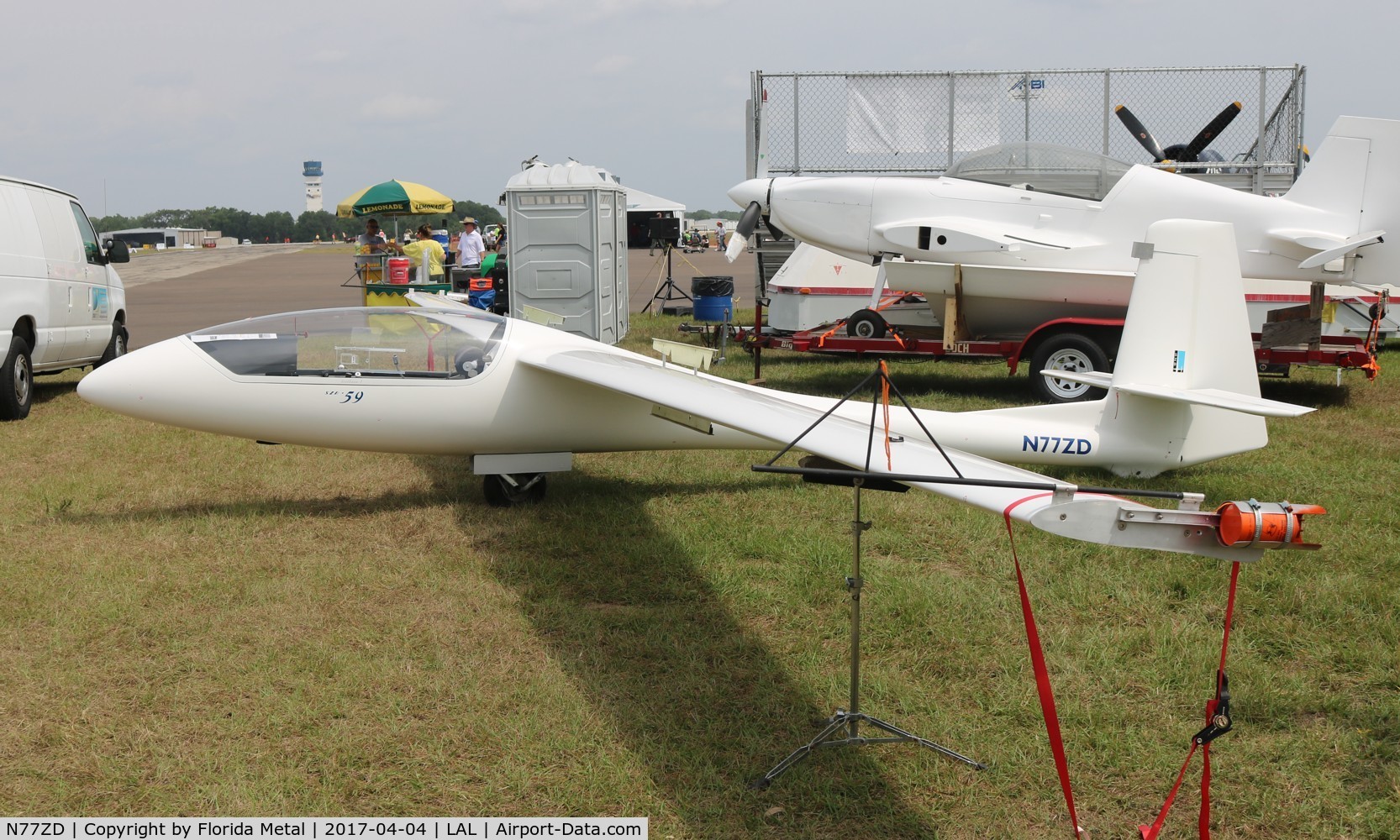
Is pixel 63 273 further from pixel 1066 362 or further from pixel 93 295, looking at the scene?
pixel 1066 362

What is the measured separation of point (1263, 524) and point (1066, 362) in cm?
884

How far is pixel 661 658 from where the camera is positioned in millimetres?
4984

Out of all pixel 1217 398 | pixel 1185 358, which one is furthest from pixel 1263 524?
pixel 1185 358

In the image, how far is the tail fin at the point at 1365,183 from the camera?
10.4 metres

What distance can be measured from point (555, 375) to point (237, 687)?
118 inches

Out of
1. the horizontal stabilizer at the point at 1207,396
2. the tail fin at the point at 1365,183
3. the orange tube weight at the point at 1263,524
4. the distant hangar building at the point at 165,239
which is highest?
the distant hangar building at the point at 165,239

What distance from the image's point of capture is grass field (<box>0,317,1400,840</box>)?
3807 millimetres

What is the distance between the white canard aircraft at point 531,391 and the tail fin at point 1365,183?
483 centimetres

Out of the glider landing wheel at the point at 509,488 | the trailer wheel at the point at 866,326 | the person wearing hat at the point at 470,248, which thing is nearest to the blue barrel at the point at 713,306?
the trailer wheel at the point at 866,326

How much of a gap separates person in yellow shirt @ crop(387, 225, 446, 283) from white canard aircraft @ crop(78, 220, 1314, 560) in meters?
11.2

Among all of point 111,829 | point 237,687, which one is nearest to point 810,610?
point 237,687

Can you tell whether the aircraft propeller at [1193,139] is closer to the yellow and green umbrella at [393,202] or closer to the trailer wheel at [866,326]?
the trailer wheel at [866,326]

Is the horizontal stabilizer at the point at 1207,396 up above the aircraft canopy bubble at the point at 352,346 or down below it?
below

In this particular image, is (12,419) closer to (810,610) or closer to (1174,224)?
(810,610)
